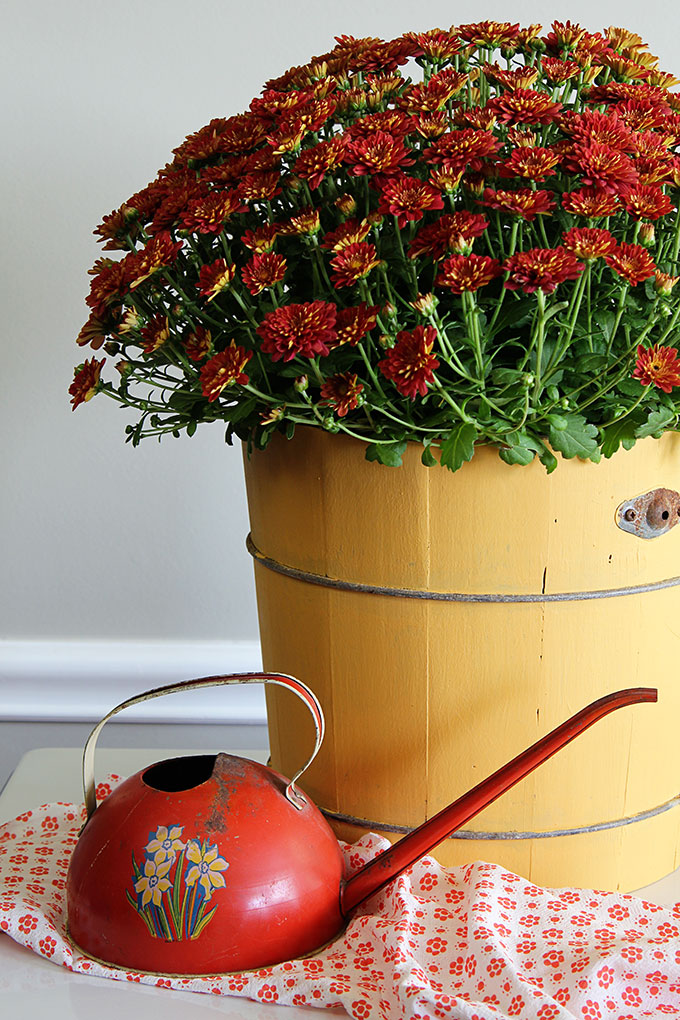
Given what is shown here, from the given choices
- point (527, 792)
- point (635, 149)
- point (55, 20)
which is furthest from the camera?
point (55, 20)

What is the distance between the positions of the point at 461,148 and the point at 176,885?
447 mm

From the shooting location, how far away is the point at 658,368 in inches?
24.3

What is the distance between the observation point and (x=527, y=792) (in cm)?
72

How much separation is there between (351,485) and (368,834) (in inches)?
9.9

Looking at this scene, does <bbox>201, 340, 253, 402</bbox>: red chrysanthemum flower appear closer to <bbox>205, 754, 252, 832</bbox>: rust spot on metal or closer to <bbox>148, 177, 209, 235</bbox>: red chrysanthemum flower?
<bbox>148, 177, 209, 235</bbox>: red chrysanthemum flower

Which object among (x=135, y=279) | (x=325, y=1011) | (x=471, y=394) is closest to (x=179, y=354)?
(x=135, y=279)

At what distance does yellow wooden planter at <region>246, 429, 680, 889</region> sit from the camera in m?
0.68

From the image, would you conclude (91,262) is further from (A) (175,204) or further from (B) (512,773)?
(B) (512,773)

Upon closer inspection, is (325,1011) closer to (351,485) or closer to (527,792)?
(527,792)

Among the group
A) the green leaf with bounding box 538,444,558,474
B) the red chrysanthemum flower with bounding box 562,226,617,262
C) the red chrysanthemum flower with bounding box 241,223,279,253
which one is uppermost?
the red chrysanthemum flower with bounding box 241,223,279,253

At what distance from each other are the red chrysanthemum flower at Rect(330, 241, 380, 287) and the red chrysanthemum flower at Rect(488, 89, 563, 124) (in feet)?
0.37

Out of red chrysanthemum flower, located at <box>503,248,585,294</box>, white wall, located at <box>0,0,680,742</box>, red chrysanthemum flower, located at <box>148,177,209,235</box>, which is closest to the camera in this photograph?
red chrysanthemum flower, located at <box>503,248,585,294</box>

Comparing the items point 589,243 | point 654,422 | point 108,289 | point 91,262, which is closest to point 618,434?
point 654,422

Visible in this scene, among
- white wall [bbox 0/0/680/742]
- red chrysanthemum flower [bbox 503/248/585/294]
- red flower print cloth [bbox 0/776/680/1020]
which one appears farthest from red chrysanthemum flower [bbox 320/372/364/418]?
white wall [bbox 0/0/680/742]
